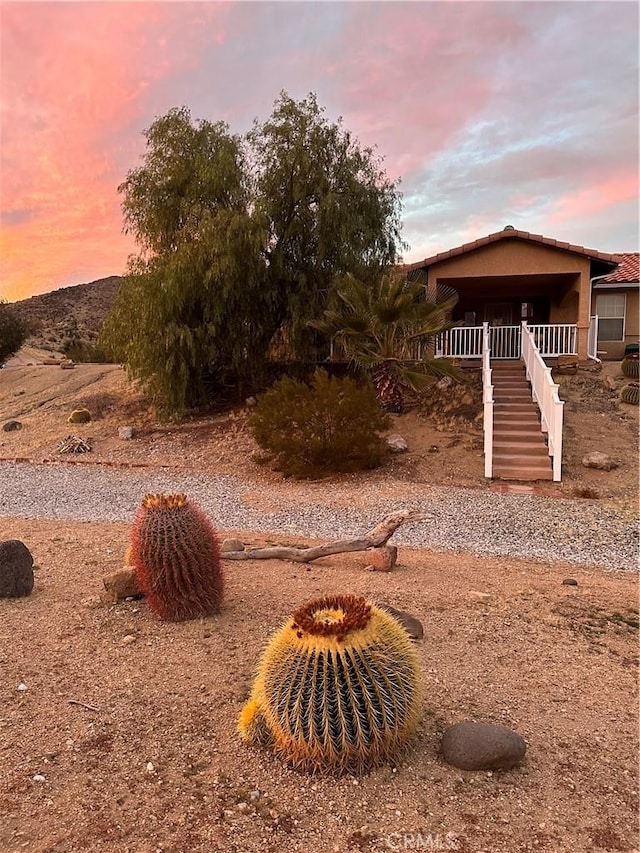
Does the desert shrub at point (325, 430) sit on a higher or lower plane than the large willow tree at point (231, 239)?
lower

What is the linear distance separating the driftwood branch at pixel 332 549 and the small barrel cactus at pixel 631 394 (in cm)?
1033

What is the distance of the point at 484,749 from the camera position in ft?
10.1

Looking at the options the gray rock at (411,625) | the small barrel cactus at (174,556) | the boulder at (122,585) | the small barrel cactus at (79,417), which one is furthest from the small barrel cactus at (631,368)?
the small barrel cactus at (79,417)

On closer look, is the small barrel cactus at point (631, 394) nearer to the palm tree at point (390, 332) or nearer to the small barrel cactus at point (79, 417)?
the palm tree at point (390, 332)

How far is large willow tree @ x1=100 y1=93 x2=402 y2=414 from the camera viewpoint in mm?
15828

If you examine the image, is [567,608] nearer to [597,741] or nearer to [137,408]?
[597,741]

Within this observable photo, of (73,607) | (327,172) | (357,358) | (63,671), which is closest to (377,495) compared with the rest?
(357,358)

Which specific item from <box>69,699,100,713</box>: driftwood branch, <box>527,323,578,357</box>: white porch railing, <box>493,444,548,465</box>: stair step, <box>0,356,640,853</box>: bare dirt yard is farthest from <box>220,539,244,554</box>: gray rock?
<box>527,323,578,357</box>: white porch railing

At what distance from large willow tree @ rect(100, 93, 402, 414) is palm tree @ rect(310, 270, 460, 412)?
6.51 ft

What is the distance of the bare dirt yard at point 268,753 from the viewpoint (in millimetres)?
2672

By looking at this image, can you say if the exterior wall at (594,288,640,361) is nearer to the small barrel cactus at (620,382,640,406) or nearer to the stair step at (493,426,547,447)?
the small barrel cactus at (620,382,640,406)

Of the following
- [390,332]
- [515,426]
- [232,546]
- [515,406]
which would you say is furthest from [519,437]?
[232,546]

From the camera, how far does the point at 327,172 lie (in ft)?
54.7

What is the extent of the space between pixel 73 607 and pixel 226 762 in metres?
2.82
